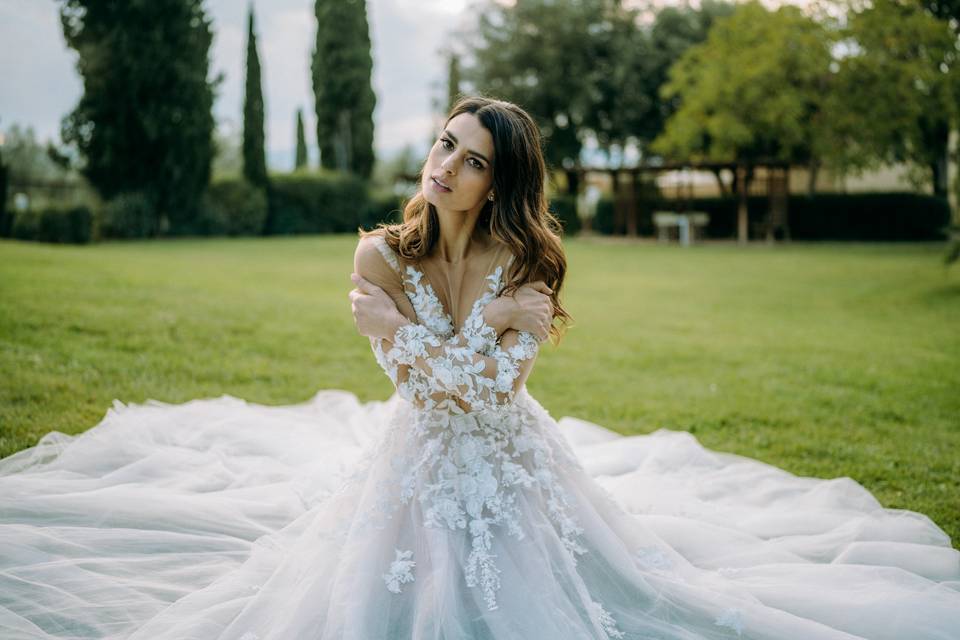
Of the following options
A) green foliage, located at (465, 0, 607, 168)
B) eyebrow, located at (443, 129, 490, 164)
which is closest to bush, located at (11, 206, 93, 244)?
eyebrow, located at (443, 129, 490, 164)

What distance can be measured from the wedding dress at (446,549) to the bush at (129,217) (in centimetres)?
2008

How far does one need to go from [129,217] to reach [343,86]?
1082 centimetres

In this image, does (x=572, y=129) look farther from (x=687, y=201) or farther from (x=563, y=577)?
(x=563, y=577)

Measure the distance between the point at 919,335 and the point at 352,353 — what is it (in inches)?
268

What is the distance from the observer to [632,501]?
3.62 m

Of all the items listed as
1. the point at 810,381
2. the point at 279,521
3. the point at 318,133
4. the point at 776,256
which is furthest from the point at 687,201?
the point at 279,521

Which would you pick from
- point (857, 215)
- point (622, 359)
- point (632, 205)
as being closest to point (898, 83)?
point (857, 215)

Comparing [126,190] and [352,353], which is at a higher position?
[126,190]

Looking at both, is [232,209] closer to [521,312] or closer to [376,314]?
[376,314]

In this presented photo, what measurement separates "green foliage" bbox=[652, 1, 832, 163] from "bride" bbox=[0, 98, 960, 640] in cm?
2391

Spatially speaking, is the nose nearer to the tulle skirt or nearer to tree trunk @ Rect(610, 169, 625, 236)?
the tulle skirt

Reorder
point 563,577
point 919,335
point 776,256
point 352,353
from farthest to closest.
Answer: point 776,256
point 919,335
point 352,353
point 563,577

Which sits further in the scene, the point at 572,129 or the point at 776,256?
the point at 572,129

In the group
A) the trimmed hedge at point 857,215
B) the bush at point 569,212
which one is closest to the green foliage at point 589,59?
the bush at point 569,212
